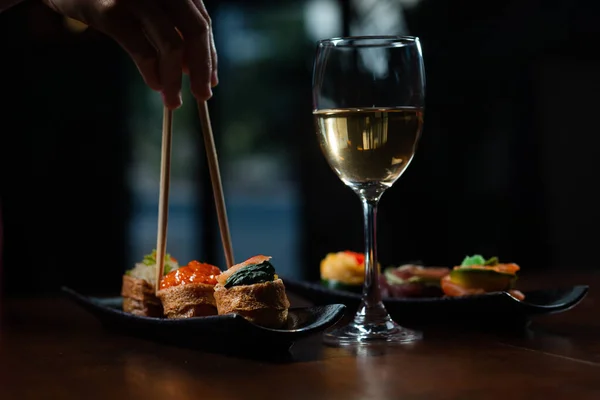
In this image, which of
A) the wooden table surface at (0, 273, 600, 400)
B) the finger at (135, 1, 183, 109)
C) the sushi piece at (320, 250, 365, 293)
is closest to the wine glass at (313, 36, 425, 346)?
the wooden table surface at (0, 273, 600, 400)

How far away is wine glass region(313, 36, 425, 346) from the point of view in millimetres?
1117

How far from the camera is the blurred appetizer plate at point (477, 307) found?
3.78 ft

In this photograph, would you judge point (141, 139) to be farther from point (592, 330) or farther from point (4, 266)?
point (592, 330)

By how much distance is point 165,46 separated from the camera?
1.22 meters

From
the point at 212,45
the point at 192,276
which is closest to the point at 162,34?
the point at 212,45

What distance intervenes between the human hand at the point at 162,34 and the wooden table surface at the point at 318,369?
0.39m

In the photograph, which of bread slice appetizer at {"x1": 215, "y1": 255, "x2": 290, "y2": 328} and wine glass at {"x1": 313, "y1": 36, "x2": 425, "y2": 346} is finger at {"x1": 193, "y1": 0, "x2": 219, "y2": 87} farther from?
bread slice appetizer at {"x1": 215, "y1": 255, "x2": 290, "y2": 328}

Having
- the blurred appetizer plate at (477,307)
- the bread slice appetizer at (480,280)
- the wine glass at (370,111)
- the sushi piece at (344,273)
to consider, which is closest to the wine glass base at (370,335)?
the wine glass at (370,111)

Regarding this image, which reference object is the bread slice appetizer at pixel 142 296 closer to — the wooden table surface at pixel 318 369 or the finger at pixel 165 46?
the wooden table surface at pixel 318 369

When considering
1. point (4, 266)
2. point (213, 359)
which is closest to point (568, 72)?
point (4, 266)

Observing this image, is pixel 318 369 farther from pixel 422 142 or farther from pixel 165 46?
pixel 422 142

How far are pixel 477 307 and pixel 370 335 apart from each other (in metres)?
0.20

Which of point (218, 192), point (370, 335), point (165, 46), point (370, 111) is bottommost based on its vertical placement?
point (370, 335)

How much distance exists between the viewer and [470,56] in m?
4.86
